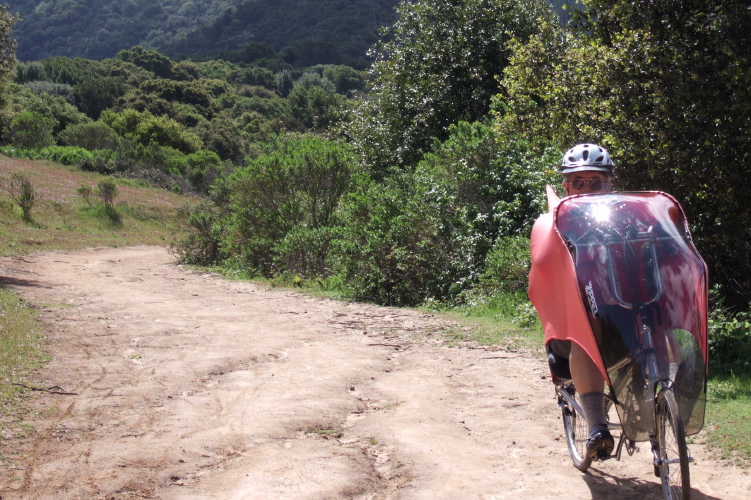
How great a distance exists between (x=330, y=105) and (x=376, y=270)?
8206 cm

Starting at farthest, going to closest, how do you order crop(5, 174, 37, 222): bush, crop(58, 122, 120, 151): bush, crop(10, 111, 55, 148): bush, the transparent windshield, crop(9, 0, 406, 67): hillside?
crop(9, 0, 406, 67): hillside
crop(58, 122, 120, 151): bush
crop(10, 111, 55, 148): bush
crop(5, 174, 37, 222): bush
the transparent windshield

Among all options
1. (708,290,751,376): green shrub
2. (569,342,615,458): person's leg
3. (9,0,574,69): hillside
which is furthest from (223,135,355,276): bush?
(9,0,574,69): hillside

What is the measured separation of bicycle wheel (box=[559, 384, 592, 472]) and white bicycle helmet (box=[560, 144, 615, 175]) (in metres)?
1.25

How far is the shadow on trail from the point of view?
3848 mm

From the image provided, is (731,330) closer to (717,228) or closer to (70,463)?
(717,228)

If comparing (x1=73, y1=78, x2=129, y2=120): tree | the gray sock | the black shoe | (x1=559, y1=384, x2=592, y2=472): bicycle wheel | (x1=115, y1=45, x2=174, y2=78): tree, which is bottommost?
(x1=559, y1=384, x2=592, y2=472): bicycle wheel

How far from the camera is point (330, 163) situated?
18.7 meters

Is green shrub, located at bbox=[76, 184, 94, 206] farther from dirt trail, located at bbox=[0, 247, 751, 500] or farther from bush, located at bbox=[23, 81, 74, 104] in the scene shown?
bush, located at bbox=[23, 81, 74, 104]

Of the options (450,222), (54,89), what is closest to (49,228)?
(450,222)

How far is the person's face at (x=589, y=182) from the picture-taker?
13.7 ft

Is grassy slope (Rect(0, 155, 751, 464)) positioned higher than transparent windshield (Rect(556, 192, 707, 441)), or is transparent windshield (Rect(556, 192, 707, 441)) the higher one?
transparent windshield (Rect(556, 192, 707, 441))

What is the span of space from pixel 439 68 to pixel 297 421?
15044 mm

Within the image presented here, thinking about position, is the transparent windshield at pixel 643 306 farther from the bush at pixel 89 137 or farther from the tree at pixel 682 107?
the bush at pixel 89 137

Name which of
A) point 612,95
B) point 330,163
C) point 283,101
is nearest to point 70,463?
point 612,95
